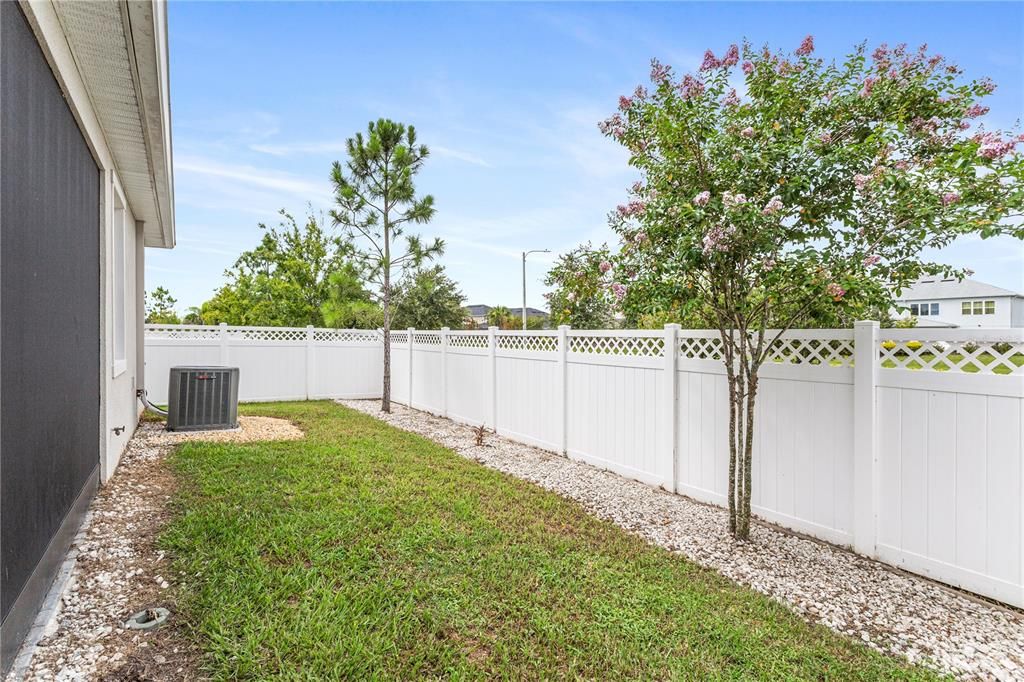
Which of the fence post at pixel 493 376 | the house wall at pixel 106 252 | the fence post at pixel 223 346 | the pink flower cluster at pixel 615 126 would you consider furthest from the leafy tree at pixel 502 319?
the pink flower cluster at pixel 615 126

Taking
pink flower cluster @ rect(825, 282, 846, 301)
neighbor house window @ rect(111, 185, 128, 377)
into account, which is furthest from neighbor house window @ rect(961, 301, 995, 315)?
neighbor house window @ rect(111, 185, 128, 377)

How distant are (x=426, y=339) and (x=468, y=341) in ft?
5.72

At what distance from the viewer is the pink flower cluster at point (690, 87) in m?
3.32

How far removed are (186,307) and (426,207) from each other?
16619mm

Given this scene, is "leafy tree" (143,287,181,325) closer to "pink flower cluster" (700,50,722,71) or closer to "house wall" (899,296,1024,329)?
"pink flower cluster" (700,50,722,71)

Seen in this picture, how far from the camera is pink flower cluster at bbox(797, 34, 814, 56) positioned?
3.34 m

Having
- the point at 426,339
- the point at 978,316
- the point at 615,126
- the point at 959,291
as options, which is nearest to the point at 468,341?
the point at 426,339

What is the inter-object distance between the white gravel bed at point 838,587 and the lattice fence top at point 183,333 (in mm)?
8395

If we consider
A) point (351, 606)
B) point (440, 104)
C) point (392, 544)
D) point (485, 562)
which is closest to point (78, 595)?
point (351, 606)

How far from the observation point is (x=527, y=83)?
7828 mm

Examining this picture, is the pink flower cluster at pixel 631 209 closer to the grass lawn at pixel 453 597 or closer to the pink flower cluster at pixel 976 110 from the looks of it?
the pink flower cluster at pixel 976 110

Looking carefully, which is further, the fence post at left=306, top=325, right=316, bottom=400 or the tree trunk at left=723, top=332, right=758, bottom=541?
the fence post at left=306, top=325, right=316, bottom=400

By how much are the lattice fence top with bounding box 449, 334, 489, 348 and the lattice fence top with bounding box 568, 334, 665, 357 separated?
224cm

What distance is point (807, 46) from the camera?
3352mm
